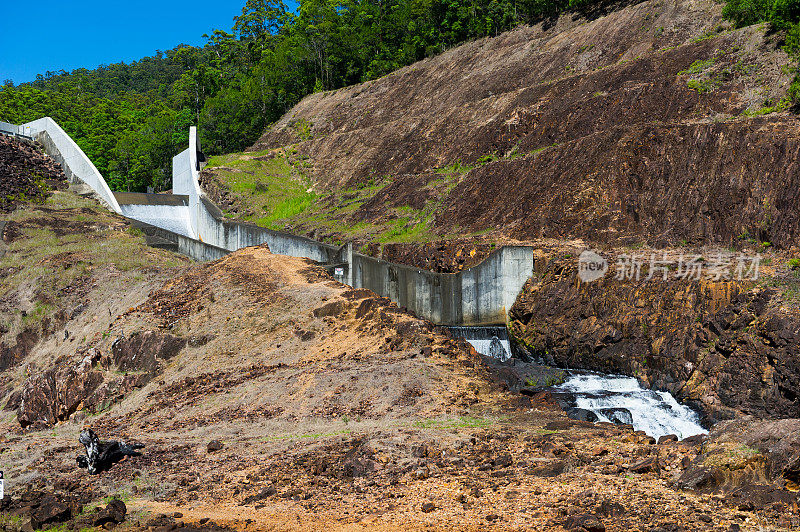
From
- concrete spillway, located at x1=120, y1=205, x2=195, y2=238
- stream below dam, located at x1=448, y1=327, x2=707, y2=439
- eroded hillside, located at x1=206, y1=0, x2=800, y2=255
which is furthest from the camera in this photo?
concrete spillway, located at x1=120, y1=205, x2=195, y2=238

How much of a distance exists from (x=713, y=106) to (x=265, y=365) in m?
21.2

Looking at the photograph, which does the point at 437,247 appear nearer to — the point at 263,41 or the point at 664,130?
the point at 664,130

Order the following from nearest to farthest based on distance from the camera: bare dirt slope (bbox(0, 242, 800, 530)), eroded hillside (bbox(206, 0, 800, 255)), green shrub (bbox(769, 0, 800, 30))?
bare dirt slope (bbox(0, 242, 800, 530))
eroded hillside (bbox(206, 0, 800, 255))
green shrub (bbox(769, 0, 800, 30))

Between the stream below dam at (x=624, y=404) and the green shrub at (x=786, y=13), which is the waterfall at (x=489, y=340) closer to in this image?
the stream below dam at (x=624, y=404)

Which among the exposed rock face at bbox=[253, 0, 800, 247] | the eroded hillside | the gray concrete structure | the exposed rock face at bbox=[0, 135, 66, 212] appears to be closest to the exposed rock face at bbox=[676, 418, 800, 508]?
the exposed rock face at bbox=[253, 0, 800, 247]

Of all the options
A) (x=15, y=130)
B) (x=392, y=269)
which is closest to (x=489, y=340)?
(x=392, y=269)

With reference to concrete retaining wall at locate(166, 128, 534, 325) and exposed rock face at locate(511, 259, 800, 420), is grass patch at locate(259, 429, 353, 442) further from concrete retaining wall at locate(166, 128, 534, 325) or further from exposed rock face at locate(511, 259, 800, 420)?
concrete retaining wall at locate(166, 128, 534, 325)

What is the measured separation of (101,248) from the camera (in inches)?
1096

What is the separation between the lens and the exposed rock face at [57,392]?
55.8ft

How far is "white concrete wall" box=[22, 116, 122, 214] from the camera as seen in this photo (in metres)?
37.3

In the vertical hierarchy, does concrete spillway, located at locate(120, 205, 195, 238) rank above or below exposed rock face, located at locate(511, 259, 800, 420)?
above

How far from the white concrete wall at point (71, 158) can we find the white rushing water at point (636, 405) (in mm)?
27902

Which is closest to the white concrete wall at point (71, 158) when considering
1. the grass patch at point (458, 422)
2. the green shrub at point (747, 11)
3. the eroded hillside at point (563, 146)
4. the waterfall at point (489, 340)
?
the eroded hillside at point (563, 146)

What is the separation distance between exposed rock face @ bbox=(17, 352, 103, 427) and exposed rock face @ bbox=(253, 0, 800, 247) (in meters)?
15.8
